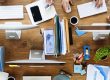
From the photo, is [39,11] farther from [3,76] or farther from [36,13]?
[3,76]

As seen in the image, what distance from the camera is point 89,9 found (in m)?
2.53

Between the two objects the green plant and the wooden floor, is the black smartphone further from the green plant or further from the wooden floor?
the green plant

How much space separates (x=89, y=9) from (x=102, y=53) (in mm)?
350

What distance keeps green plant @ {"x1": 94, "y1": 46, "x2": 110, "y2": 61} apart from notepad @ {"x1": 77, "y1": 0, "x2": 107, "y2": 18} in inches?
11.0

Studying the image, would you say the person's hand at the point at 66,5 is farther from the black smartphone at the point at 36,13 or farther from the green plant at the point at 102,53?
the green plant at the point at 102,53

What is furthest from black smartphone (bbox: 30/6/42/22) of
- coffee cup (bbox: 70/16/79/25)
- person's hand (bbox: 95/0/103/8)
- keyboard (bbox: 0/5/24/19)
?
person's hand (bbox: 95/0/103/8)

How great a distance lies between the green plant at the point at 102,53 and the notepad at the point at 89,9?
0.92 ft

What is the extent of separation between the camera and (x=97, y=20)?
99.7 inches

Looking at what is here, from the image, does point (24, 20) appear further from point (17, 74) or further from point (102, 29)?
point (102, 29)

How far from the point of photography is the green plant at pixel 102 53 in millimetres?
2488

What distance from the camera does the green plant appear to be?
8.16ft

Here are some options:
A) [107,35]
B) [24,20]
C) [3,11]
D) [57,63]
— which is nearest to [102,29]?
[107,35]

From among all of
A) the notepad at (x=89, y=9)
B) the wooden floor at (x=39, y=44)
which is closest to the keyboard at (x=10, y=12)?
the wooden floor at (x=39, y=44)

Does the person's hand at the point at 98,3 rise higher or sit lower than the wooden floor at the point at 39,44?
higher
